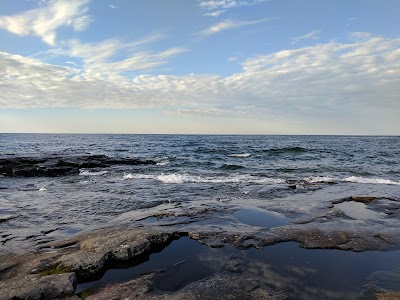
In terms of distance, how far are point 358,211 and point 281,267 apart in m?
7.14

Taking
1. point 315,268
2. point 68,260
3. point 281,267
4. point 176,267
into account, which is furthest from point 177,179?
point 315,268

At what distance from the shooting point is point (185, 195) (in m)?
16.6

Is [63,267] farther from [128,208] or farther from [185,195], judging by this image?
[185,195]

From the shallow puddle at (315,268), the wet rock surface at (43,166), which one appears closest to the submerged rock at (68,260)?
the shallow puddle at (315,268)

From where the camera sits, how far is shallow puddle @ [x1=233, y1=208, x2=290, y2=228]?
1094cm

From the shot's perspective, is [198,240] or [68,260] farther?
[198,240]

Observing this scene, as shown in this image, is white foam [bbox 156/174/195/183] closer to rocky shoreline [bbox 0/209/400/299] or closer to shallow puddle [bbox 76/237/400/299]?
rocky shoreline [bbox 0/209/400/299]

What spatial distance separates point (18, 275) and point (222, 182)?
50.8ft

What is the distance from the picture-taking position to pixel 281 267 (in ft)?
23.5

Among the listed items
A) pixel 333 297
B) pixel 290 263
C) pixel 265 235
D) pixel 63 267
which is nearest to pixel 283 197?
pixel 265 235

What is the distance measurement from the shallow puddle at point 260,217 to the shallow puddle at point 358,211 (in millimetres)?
2822

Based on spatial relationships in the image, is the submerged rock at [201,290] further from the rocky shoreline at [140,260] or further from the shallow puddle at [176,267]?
the shallow puddle at [176,267]

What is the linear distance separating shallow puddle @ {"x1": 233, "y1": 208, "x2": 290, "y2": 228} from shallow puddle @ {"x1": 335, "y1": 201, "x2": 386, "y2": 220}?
2822 mm

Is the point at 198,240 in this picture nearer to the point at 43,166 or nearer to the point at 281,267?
the point at 281,267
